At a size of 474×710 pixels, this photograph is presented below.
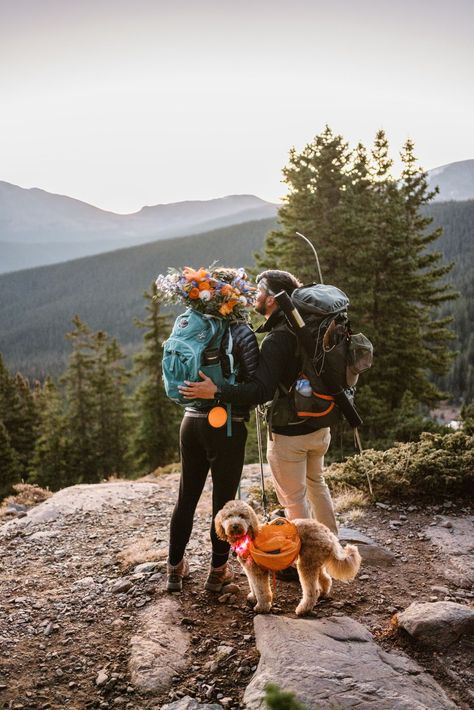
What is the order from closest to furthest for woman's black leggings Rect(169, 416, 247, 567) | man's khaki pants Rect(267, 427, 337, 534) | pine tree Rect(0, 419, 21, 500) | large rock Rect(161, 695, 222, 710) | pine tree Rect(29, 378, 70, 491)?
large rock Rect(161, 695, 222, 710), woman's black leggings Rect(169, 416, 247, 567), man's khaki pants Rect(267, 427, 337, 534), pine tree Rect(0, 419, 21, 500), pine tree Rect(29, 378, 70, 491)

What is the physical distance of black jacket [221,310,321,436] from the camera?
3.84 m

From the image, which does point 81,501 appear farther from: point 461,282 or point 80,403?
point 461,282

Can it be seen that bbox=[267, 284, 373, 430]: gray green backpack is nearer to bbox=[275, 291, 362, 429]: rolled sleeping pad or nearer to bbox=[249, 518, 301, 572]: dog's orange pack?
bbox=[275, 291, 362, 429]: rolled sleeping pad

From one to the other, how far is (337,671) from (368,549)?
2.57m

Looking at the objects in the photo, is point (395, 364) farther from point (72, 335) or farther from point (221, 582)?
point (72, 335)

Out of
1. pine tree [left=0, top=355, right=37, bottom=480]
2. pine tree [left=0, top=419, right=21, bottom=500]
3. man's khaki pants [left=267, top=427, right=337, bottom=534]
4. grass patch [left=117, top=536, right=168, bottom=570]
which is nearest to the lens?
man's khaki pants [left=267, top=427, right=337, bottom=534]

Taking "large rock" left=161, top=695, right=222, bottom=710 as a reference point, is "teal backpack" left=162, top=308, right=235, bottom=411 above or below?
above

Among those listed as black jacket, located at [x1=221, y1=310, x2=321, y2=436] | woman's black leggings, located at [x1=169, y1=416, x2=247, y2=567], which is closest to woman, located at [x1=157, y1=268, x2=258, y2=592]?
woman's black leggings, located at [x1=169, y1=416, x2=247, y2=567]

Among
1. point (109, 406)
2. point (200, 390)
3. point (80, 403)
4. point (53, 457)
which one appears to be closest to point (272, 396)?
point (200, 390)

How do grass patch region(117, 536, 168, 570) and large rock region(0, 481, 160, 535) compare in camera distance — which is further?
large rock region(0, 481, 160, 535)

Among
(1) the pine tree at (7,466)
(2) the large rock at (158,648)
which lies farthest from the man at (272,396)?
(1) the pine tree at (7,466)

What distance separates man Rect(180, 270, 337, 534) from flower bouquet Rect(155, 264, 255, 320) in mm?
148

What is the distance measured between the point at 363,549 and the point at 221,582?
70.9 inches

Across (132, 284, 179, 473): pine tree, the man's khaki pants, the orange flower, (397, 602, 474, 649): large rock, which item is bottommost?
(132, 284, 179, 473): pine tree
